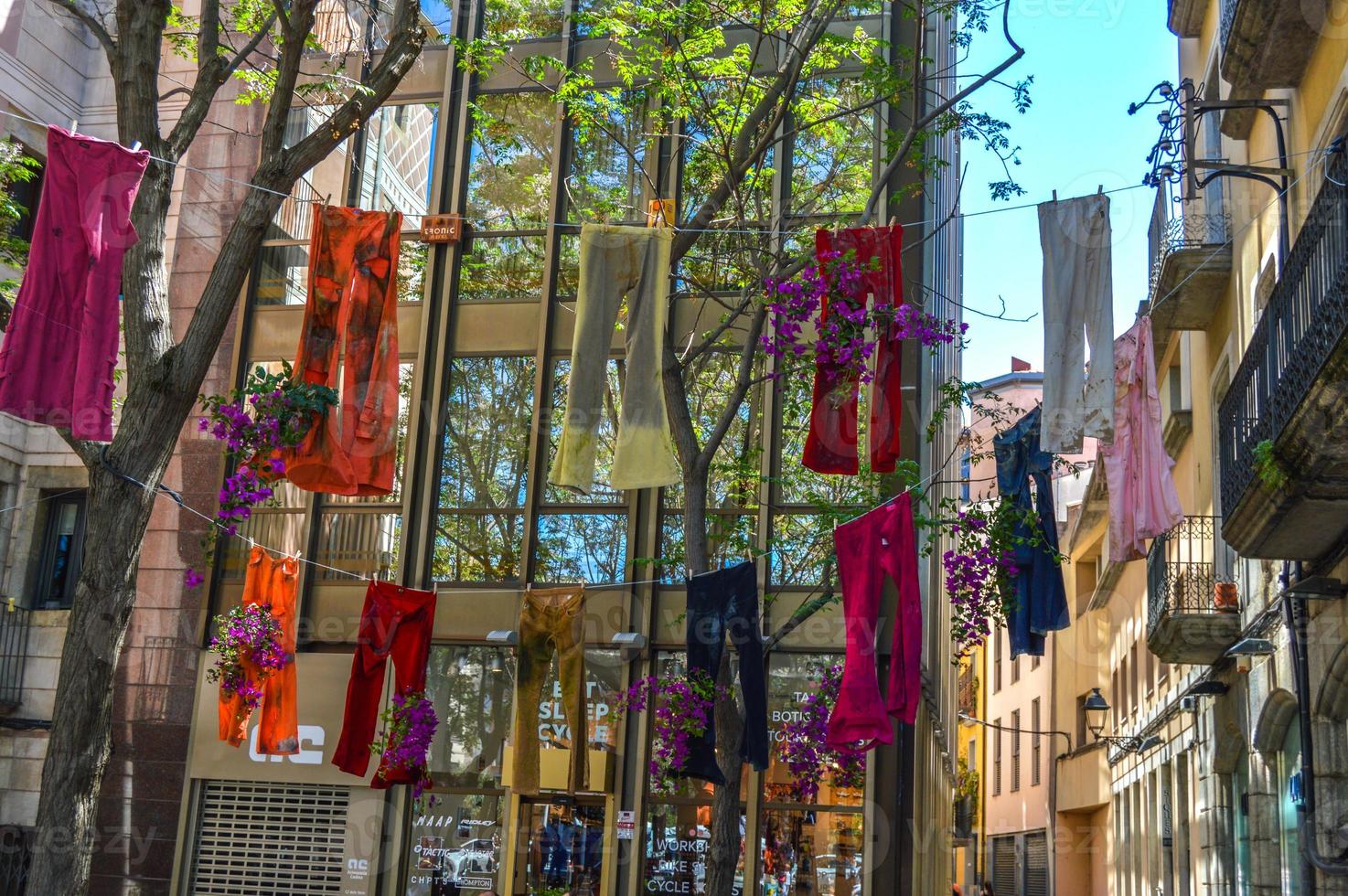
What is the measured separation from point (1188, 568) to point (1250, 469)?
4.36 meters

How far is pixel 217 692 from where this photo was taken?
17.8 meters

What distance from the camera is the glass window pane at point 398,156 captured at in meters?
19.4

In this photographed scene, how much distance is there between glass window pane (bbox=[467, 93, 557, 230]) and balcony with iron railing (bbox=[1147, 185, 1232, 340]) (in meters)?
7.71

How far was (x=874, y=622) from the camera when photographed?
12406mm

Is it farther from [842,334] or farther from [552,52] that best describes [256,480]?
[552,52]

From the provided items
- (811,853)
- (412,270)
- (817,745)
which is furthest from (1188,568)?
(412,270)

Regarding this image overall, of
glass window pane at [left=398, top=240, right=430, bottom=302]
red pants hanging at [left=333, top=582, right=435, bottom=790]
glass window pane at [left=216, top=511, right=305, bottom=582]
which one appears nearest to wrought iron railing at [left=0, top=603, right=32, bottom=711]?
glass window pane at [left=216, top=511, right=305, bottom=582]

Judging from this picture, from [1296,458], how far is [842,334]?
398 cm

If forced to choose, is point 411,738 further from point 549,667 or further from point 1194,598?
point 1194,598

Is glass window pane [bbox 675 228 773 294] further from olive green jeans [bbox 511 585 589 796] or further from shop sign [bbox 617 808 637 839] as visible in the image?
shop sign [bbox 617 808 637 839]

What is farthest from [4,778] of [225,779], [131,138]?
[131,138]

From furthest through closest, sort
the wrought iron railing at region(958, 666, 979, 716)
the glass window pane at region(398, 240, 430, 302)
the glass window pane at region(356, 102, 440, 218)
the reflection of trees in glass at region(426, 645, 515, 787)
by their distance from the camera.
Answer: the wrought iron railing at region(958, 666, 979, 716) → the glass window pane at region(356, 102, 440, 218) → the glass window pane at region(398, 240, 430, 302) → the reflection of trees in glass at region(426, 645, 515, 787)

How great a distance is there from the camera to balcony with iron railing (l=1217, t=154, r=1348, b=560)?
9.34 metres

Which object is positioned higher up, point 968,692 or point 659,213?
point 659,213
